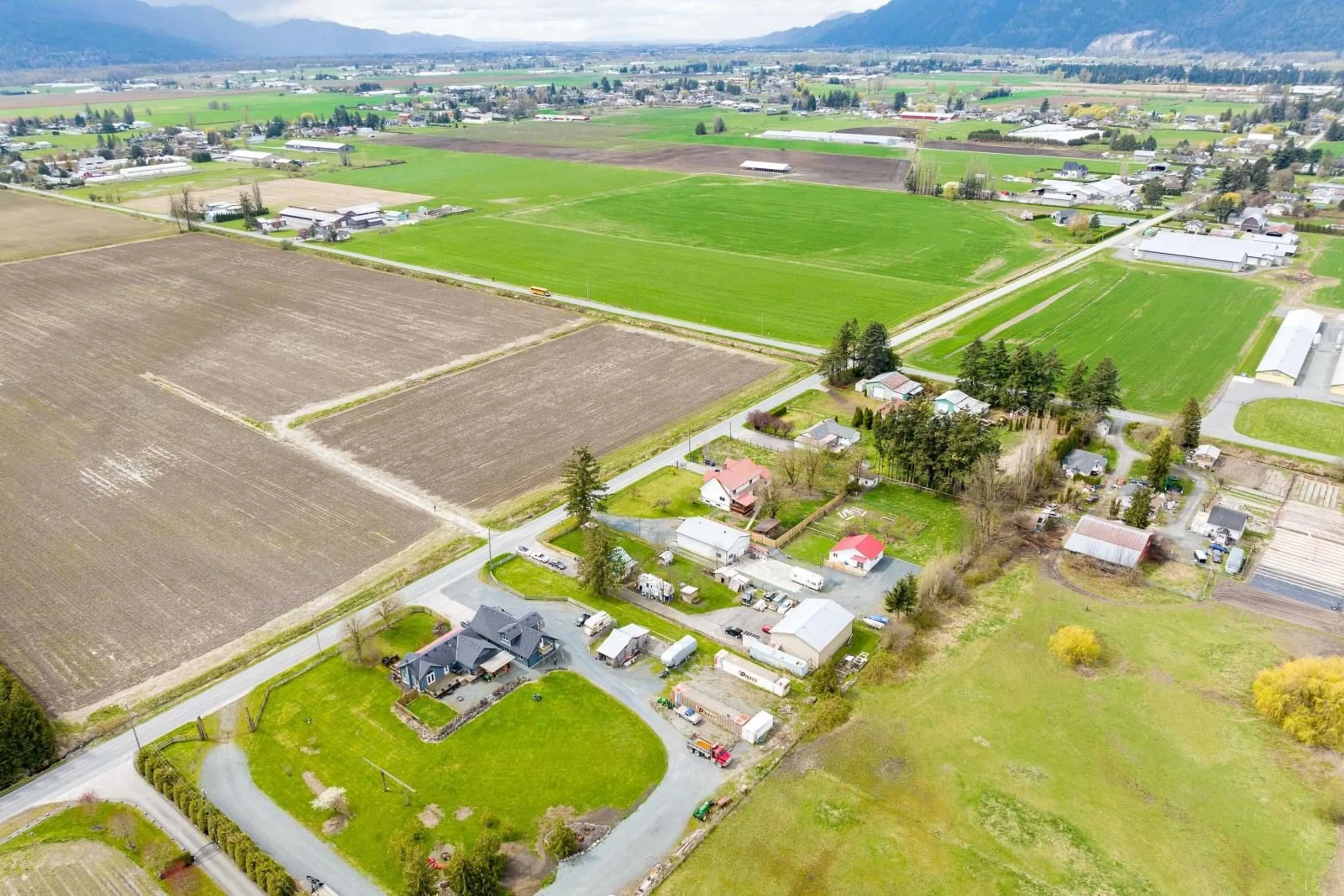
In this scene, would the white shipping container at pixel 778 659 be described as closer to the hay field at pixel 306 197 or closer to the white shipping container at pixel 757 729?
the white shipping container at pixel 757 729

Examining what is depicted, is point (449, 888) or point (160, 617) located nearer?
point (449, 888)

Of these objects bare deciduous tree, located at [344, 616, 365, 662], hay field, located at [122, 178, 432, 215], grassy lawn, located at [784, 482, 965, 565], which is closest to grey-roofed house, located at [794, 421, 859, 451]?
grassy lawn, located at [784, 482, 965, 565]

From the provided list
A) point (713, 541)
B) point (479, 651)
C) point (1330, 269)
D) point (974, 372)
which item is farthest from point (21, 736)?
point (1330, 269)

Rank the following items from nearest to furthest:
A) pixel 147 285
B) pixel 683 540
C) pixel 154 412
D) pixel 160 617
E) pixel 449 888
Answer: pixel 449 888 < pixel 160 617 < pixel 683 540 < pixel 154 412 < pixel 147 285

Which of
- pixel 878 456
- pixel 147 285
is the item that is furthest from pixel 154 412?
pixel 878 456

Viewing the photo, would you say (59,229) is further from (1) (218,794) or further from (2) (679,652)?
(2) (679,652)

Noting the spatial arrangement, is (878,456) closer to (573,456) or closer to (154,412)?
(573,456)

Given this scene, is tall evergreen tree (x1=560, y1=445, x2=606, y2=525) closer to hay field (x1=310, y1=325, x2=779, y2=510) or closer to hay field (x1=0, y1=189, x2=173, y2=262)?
hay field (x1=310, y1=325, x2=779, y2=510)
